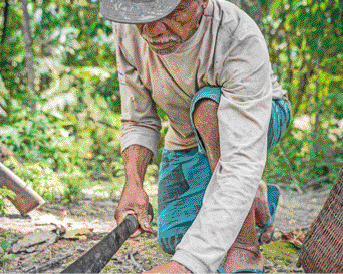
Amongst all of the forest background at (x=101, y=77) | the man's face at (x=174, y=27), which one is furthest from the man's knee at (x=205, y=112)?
the forest background at (x=101, y=77)

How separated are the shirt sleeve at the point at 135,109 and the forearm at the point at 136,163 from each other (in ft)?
0.08

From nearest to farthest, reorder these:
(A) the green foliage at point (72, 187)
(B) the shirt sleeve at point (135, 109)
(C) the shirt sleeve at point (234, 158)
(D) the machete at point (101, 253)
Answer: (D) the machete at point (101, 253) → (C) the shirt sleeve at point (234, 158) → (B) the shirt sleeve at point (135, 109) → (A) the green foliage at point (72, 187)

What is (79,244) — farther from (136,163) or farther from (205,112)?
(205,112)

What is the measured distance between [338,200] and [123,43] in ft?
3.90

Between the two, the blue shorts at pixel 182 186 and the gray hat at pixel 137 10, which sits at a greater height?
the gray hat at pixel 137 10

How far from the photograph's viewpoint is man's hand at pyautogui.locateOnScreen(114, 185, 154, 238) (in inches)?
69.0

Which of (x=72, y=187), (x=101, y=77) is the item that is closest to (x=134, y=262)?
(x=72, y=187)

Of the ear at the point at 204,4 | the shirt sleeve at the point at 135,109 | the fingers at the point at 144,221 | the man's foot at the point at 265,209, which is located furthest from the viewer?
the man's foot at the point at 265,209

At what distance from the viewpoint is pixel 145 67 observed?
1890 millimetres

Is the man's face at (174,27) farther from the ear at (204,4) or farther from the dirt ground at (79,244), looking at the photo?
the dirt ground at (79,244)

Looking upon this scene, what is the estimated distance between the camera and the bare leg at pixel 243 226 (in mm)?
1649

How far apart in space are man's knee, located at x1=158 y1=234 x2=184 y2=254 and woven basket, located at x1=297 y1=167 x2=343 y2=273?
590 mm

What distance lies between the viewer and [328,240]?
5.70 ft

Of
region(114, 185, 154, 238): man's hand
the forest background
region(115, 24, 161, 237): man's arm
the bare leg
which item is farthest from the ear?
the forest background
